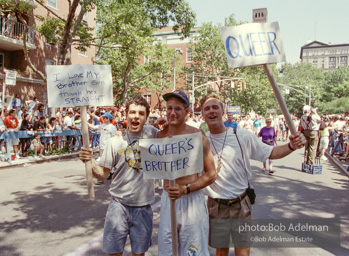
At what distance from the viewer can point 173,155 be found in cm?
237

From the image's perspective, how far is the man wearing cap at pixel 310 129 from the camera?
1062 centimetres

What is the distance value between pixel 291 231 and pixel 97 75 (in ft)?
12.7

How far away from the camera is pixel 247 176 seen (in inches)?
123

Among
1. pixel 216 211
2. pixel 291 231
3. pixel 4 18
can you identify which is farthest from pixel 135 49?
pixel 216 211

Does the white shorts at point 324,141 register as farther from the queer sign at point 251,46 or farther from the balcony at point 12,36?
the balcony at point 12,36

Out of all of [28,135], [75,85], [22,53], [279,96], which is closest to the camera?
[279,96]

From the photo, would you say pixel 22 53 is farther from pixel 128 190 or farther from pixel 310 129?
pixel 128 190

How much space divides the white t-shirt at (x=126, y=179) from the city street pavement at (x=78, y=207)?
1324 mm

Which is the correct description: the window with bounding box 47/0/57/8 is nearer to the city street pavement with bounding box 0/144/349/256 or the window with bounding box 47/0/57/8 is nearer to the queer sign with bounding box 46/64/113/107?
the city street pavement with bounding box 0/144/349/256

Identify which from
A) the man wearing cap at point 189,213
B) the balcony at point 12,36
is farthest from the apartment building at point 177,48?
the man wearing cap at point 189,213

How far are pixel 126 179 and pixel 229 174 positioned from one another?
100 cm

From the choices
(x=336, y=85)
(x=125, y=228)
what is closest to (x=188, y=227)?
(x=125, y=228)

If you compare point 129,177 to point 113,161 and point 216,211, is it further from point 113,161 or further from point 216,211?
point 216,211

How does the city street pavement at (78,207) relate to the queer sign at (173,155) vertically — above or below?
below
